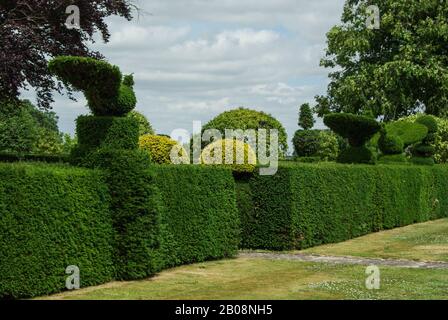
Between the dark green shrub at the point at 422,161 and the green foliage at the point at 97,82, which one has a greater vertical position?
the green foliage at the point at 97,82

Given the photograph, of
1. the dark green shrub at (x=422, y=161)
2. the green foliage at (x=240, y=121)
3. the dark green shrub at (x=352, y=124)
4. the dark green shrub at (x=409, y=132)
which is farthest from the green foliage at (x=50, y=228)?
the dark green shrub at (x=422, y=161)

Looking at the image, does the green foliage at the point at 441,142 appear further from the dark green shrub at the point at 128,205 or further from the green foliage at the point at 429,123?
the dark green shrub at the point at 128,205

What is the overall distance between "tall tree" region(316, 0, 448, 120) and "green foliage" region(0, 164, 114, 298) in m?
33.3

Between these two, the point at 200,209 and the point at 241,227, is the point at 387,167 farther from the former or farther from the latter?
the point at 200,209

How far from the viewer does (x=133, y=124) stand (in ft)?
43.8

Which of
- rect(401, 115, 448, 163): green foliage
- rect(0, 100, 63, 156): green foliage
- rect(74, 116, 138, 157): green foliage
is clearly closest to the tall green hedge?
rect(74, 116, 138, 157): green foliage

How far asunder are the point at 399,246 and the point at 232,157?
5.23 meters

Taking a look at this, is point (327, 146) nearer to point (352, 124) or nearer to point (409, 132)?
point (409, 132)

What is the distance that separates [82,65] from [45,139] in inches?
1317

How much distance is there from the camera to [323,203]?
19.3m

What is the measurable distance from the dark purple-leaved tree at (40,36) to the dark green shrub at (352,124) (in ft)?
34.4

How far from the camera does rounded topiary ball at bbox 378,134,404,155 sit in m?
27.0

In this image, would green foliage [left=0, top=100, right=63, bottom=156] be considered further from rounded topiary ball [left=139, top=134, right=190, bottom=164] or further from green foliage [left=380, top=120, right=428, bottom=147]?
green foliage [left=380, top=120, right=428, bottom=147]

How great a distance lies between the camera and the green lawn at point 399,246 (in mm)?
17125
